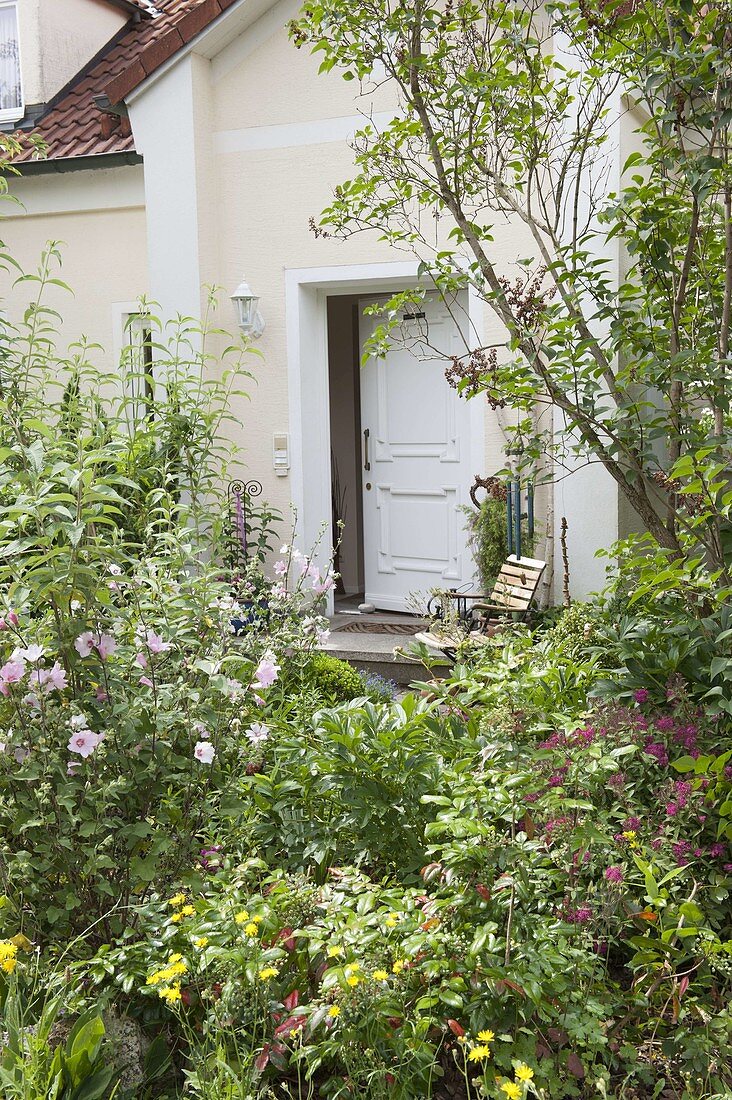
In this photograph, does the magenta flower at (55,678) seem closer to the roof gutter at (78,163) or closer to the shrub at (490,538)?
the shrub at (490,538)

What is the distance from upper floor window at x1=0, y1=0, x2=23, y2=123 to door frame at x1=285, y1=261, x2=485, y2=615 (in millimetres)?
3977

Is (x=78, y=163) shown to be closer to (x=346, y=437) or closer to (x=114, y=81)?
(x=114, y=81)

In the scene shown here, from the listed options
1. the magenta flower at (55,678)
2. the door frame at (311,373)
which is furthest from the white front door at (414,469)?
the magenta flower at (55,678)

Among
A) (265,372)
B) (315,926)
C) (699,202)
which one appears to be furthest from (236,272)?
(315,926)

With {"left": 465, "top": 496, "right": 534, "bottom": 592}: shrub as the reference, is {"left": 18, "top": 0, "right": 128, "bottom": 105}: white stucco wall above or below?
above

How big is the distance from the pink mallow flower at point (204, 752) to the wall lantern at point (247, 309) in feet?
17.9

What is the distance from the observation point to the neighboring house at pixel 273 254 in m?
7.45

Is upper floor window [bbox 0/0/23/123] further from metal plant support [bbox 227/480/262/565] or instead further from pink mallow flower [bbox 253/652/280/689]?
pink mallow flower [bbox 253/652/280/689]

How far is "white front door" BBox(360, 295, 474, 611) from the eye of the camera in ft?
26.2

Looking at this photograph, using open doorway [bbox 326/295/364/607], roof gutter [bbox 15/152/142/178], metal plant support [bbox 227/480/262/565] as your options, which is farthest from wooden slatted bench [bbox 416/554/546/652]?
roof gutter [bbox 15/152/142/178]

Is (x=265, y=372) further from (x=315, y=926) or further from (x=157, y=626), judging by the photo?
(x=315, y=926)

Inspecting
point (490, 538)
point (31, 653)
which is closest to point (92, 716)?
point (31, 653)

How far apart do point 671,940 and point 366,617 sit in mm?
5649

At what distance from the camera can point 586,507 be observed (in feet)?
21.0
